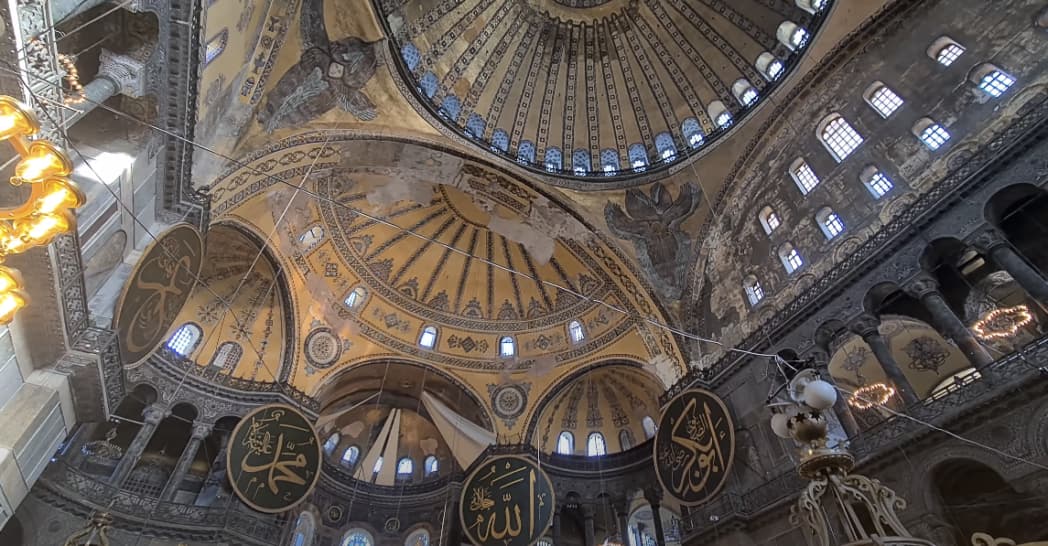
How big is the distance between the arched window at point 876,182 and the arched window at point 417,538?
14.7 metres

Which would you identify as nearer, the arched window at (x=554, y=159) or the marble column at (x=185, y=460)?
the marble column at (x=185, y=460)

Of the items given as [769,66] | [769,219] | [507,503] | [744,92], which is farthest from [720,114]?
[507,503]

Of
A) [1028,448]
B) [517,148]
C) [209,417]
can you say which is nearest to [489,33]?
[517,148]

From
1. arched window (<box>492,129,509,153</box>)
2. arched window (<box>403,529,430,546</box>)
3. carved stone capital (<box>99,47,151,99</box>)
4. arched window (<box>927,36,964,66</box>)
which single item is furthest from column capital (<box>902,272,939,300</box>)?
arched window (<box>403,529,430,546</box>)

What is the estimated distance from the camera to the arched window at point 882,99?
947 centimetres

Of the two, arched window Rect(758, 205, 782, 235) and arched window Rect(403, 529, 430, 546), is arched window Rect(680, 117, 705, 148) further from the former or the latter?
arched window Rect(403, 529, 430, 546)

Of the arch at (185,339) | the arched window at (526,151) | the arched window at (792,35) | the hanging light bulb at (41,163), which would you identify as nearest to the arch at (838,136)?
the arched window at (792,35)

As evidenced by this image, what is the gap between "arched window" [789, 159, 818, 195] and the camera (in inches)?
419

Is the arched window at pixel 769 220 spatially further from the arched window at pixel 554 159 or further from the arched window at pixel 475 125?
the arched window at pixel 475 125

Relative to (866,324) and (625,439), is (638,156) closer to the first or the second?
(866,324)

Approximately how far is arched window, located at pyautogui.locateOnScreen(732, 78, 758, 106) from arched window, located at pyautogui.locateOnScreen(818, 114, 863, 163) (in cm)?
207

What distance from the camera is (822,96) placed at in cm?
1080

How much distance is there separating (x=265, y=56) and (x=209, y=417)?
8.65 meters

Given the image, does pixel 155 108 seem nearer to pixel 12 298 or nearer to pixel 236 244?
pixel 12 298
